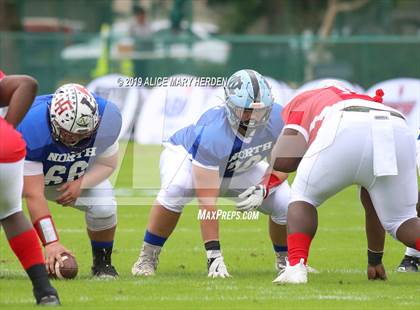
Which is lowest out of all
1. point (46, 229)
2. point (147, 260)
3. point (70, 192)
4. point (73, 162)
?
point (147, 260)

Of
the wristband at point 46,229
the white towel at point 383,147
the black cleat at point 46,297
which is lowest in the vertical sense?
the wristband at point 46,229

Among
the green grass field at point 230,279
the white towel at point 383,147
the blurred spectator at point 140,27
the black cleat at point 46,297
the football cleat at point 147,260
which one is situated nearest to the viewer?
the black cleat at point 46,297

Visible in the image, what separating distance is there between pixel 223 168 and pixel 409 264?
1.60 meters

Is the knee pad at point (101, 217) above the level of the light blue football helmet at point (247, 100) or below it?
below

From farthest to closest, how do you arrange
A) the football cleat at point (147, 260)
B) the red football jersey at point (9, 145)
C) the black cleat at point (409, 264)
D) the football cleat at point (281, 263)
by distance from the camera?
1. the black cleat at point (409, 264)
2. the football cleat at point (281, 263)
3. the football cleat at point (147, 260)
4. the red football jersey at point (9, 145)

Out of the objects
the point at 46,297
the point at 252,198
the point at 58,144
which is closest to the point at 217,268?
the point at 252,198

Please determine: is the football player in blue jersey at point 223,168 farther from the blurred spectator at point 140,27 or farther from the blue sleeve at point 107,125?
the blurred spectator at point 140,27

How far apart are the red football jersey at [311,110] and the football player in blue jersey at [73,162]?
1269 millimetres

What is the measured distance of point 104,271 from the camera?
805 centimetres

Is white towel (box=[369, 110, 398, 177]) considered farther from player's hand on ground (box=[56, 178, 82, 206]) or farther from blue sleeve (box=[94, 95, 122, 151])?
player's hand on ground (box=[56, 178, 82, 206])

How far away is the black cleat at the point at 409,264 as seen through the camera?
337 inches

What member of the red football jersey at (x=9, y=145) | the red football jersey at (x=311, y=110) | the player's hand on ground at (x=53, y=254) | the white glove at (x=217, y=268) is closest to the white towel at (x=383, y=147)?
the red football jersey at (x=311, y=110)

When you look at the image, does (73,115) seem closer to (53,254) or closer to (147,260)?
(53,254)

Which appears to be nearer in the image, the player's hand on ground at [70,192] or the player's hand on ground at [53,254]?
the player's hand on ground at [53,254]
